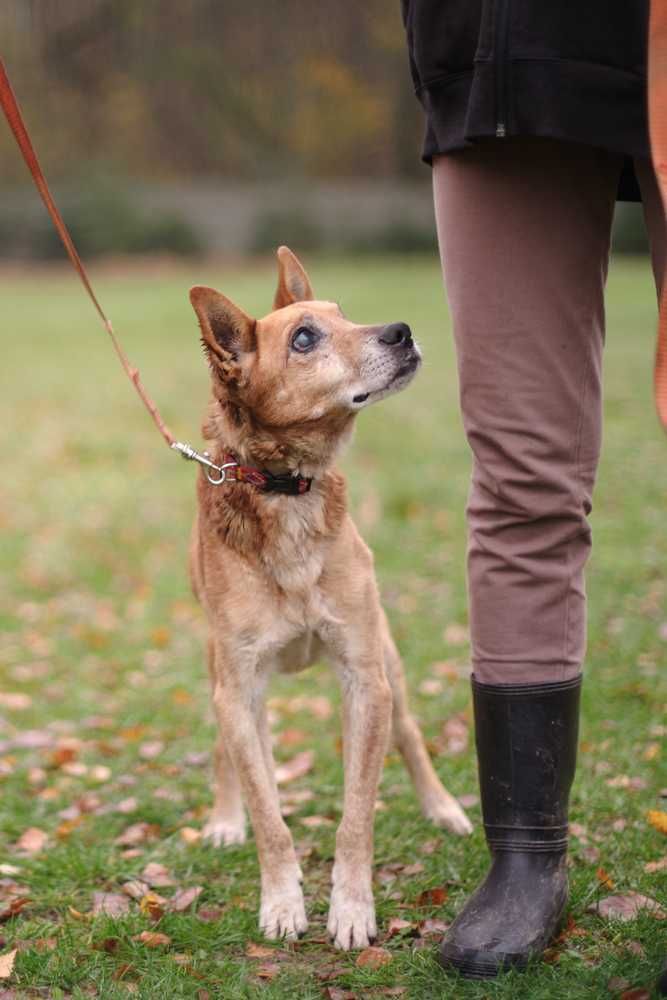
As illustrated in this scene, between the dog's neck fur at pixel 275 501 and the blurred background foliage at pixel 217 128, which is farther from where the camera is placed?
the blurred background foliage at pixel 217 128

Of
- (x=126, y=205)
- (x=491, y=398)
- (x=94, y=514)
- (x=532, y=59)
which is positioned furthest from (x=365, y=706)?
(x=126, y=205)

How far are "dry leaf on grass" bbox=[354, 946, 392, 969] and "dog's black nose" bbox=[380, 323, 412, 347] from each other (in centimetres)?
155

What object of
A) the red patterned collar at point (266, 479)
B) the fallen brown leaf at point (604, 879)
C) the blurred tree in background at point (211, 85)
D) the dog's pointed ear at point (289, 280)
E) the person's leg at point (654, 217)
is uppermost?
the blurred tree in background at point (211, 85)

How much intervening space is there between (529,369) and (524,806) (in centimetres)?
99

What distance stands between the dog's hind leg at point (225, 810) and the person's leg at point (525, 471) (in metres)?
1.11

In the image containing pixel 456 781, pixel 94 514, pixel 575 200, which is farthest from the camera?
pixel 94 514

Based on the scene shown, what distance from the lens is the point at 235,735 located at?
10.0 feet

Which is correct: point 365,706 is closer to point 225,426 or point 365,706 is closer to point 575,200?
point 225,426

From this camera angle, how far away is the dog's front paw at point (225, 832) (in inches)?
141

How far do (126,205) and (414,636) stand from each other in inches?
1287

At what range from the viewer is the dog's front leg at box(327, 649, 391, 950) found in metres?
2.88

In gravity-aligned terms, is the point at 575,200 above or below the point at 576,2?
below

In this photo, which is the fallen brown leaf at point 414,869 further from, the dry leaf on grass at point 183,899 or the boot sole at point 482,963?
the boot sole at point 482,963

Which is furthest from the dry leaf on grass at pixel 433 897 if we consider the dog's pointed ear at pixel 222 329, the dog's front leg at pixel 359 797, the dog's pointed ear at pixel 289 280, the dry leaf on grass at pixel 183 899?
the dog's pointed ear at pixel 289 280
